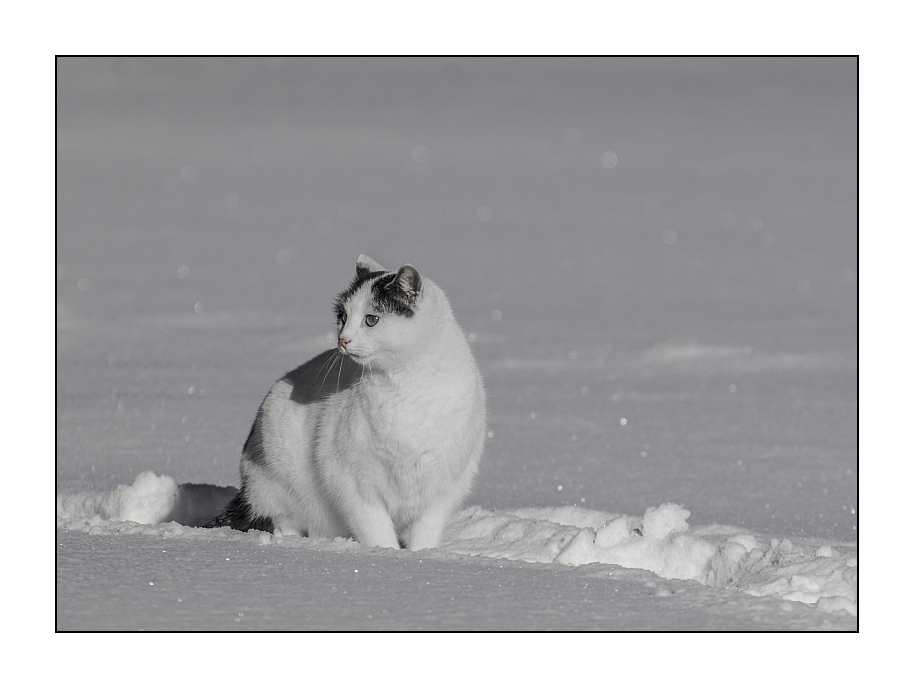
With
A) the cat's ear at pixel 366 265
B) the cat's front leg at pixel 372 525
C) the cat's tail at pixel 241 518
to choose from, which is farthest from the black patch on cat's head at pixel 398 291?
the cat's tail at pixel 241 518

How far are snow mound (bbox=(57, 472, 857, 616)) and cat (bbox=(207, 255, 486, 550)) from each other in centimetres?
23

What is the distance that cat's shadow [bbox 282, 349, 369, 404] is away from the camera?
148 inches

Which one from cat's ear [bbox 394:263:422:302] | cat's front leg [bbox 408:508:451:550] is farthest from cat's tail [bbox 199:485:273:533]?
cat's ear [bbox 394:263:422:302]

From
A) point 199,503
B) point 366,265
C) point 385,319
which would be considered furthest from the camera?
point 199,503

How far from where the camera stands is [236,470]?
187 inches

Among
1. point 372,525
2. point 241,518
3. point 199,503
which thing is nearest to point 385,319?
point 372,525

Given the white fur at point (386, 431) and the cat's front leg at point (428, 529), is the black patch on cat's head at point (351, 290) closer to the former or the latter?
the white fur at point (386, 431)

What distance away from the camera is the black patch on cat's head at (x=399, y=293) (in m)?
3.47

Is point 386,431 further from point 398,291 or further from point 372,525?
point 398,291

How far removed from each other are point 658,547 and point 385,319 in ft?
4.04

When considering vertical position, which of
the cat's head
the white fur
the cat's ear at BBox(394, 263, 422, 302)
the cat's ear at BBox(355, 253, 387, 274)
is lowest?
the white fur

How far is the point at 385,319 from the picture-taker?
11.3 ft

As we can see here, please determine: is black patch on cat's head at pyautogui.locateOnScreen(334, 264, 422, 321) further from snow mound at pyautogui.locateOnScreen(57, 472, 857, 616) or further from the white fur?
snow mound at pyautogui.locateOnScreen(57, 472, 857, 616)

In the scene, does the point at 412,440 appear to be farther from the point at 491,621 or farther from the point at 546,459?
the point at 546,459
